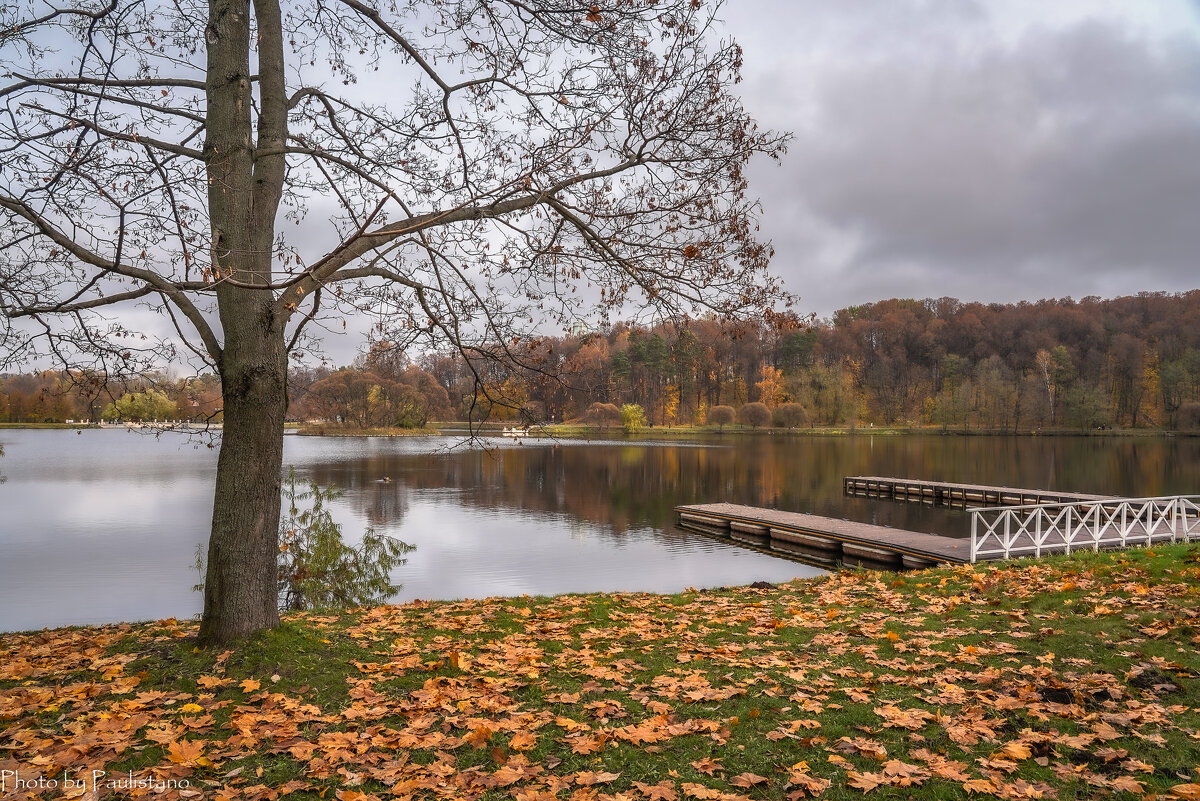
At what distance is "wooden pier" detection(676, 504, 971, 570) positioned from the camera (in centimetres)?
1612

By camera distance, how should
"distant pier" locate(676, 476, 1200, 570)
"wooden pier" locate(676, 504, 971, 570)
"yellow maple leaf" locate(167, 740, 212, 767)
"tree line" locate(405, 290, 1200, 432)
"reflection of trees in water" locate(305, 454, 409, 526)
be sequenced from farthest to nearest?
"tree line" locate(405, 290, 1200, 432) < "reflection of trees in water" locate(305, 454, 409, 526) < "wooden pier" locate(676, 504, 971, 570) < "distant pier" locate(676, 476, 1200, 570) < "yellow maple leaf" locate(167, 740, 212, 767)

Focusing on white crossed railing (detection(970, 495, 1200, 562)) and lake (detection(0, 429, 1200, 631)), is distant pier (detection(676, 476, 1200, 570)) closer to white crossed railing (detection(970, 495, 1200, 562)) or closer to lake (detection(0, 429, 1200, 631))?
white crossed railing (detection(970, 495, 1200, 562))

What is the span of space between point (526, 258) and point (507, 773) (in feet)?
14.8

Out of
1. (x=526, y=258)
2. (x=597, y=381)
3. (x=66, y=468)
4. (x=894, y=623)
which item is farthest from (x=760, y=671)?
(x=66, y=468)

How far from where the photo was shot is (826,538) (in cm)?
1870

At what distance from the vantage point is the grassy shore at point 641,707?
369 cm

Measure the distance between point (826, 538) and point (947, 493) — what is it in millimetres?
15659

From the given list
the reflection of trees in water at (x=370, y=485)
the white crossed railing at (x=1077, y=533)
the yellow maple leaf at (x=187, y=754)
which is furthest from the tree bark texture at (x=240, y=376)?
the reflection of trees in water at (x=370, y=485)

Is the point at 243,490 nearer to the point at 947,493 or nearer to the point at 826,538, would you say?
the point at 826,538

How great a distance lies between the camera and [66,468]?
1597 inches

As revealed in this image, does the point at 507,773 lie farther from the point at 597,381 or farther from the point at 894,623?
the point at 894,623

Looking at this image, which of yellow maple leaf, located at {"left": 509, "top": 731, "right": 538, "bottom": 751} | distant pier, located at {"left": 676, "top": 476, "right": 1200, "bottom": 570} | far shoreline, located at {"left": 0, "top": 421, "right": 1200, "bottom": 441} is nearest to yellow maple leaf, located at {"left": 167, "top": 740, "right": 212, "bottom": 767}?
yellow maple leaf, located at {"left": 509, "top": 731, "right": 538, "bottom": 751}

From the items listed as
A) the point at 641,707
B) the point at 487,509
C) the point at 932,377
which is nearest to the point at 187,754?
the point at 641,707

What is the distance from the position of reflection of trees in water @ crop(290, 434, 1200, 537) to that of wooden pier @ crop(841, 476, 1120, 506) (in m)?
1.45
